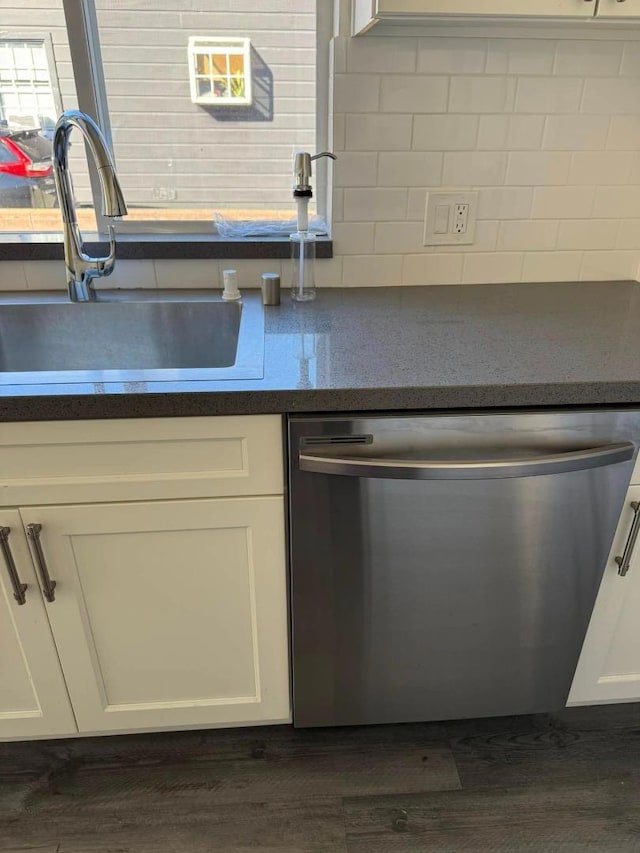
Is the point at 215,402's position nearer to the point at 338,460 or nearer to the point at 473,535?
the point at 338,460

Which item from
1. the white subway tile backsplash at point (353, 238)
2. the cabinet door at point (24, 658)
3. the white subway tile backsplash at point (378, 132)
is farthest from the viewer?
the white subway tile backsplash at point (353, 238)

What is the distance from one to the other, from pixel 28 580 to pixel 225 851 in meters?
0.68

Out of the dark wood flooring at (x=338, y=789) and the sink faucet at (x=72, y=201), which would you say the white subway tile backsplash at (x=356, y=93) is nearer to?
the sink faucet at (x=72, y=201)

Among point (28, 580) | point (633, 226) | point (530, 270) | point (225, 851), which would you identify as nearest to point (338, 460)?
point (28, 580)

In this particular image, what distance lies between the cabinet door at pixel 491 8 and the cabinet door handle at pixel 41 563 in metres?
1.13

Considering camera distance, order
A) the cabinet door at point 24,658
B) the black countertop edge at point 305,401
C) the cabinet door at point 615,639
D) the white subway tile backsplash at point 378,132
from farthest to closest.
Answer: the white subway tile backsplash at point 378,132
the cabinet door at point 615,639
the cabinet door at point 24,658
the black countertop edge at point 305,401

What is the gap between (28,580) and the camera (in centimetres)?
108

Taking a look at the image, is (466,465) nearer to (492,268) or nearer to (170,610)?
(170,610)

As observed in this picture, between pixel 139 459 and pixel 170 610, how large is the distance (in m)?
0.34

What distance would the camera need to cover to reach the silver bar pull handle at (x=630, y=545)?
112cm

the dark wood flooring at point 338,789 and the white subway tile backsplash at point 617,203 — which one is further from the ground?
the white subway tile backsplash at point 617,203

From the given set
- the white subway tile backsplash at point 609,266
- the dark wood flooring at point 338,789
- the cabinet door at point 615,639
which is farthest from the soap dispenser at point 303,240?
the dark wood flooring at point 338,789

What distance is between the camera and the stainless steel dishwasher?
3.30ft

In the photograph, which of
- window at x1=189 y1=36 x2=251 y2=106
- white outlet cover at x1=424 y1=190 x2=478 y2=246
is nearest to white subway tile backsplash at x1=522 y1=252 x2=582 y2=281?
white outlet cover at x1=424 y1=190 x2=478 y2=246
